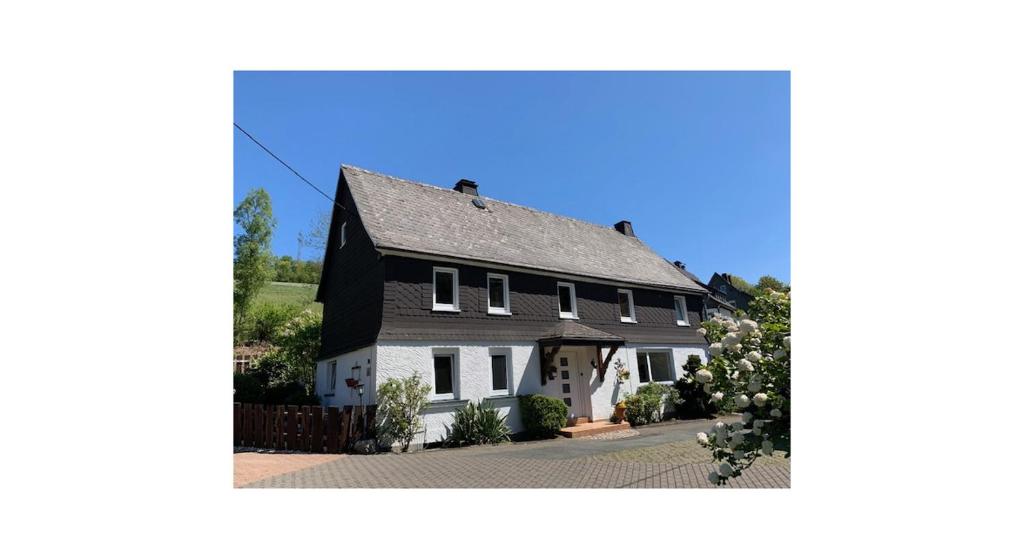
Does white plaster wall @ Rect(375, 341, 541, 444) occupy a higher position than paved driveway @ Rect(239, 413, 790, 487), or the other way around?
white plaster wall @ Rect(375, 341, 541, 444)

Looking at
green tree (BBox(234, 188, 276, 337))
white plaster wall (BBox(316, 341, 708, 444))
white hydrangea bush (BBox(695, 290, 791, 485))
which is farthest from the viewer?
green tree (BBox(234, 188, 276, 337))

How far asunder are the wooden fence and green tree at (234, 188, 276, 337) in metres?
4.01

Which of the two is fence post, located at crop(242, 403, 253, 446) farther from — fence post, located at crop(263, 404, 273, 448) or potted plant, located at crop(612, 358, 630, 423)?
potted plant, located at crop(612, 358, 630, 423)

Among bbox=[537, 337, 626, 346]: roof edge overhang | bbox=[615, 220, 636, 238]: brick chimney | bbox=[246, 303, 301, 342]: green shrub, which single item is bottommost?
bbox=[537, 337, 626, 346]: roof edge overhang

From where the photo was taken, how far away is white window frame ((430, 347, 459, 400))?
9.99 meters

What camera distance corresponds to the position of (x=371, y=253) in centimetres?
1098

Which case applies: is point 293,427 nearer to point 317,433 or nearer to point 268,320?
point 317,433

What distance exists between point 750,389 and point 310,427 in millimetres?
8360

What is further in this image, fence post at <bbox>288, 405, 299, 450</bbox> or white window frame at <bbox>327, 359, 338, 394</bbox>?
white window frame at <bbox>327, 359, 338, 394</bbox>

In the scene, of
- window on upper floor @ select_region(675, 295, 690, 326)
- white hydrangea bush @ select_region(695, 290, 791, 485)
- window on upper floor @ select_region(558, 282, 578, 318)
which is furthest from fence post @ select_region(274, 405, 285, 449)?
window on upper floor @ select_region(675, 295, 690, 326)

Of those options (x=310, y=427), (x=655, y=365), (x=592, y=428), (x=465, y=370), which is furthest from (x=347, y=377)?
(x=655, y=365)
